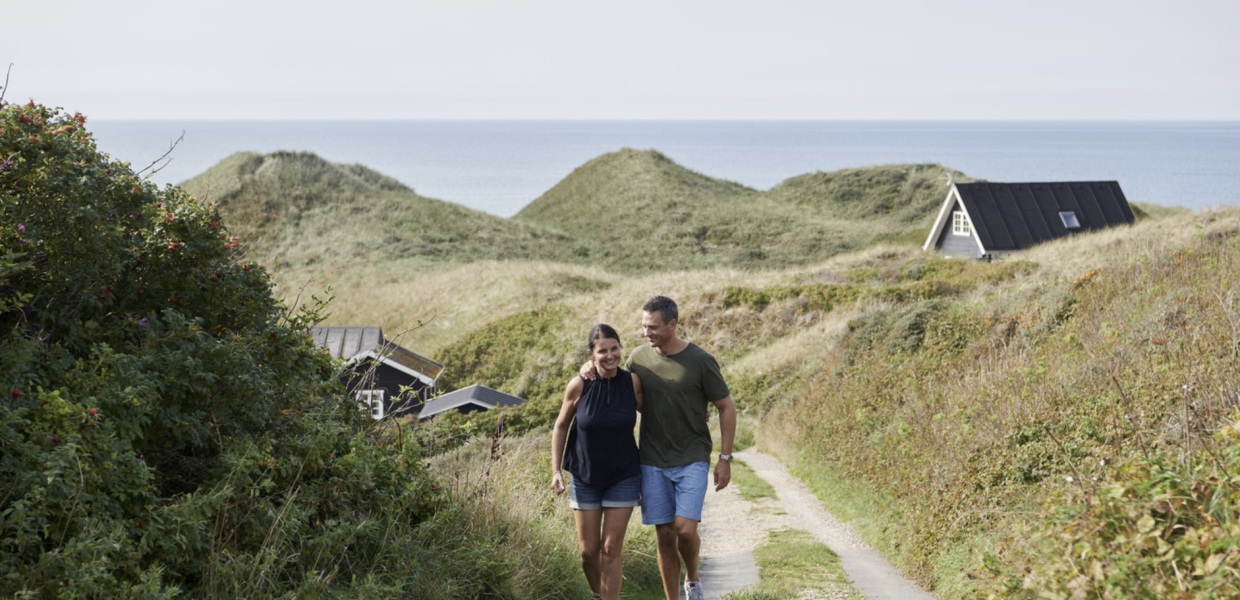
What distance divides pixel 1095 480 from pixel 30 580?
5.63 meters

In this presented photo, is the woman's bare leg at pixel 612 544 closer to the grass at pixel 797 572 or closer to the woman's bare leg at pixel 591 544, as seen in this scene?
the woman's bare leg at pixel 591 544

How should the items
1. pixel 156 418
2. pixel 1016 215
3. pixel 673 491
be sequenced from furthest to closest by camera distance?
pixel 1016 215, pixel 673 491, pixel 156 418

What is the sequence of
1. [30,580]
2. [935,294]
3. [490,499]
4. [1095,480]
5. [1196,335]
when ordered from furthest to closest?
[935,294] < [1196,335] < [490,499] < [1095,480] < [30,580]

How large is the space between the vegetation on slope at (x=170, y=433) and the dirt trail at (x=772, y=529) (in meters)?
3.06

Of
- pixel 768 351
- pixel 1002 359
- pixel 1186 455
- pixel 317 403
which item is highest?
pixel 317 403

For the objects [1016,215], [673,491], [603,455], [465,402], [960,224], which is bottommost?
[465,402]

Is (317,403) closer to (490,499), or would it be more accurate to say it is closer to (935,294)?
(490,499)

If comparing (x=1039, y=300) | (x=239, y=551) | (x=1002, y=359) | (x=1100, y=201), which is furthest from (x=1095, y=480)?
(x=1100, y=201)

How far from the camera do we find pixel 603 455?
7148 millimetres

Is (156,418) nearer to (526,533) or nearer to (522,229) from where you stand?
(526,533)

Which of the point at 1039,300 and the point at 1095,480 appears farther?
the point at 1039,300

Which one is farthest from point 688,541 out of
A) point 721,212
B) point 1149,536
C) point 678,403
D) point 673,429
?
point 721,212

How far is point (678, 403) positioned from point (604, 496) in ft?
2.59

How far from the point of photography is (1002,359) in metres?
13.8
